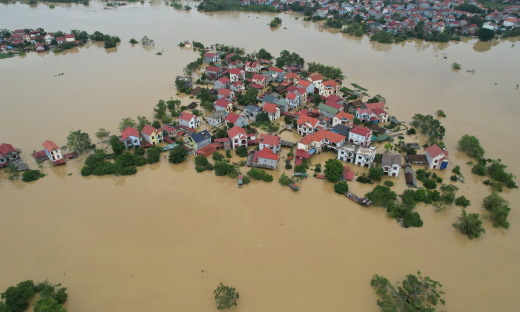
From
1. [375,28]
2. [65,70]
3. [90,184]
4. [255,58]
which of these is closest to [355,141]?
[90,184]

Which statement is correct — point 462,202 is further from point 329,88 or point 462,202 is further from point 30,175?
point 30,175

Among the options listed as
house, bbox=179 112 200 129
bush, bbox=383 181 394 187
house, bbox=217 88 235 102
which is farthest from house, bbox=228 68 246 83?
bush, bbox=383 181 394 187

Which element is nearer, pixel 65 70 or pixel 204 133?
pixel 204 133

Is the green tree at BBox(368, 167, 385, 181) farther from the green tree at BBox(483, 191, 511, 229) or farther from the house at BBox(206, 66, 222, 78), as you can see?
the house at BBox(206, 66, 222, 78)

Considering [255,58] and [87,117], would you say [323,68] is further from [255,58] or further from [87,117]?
[87,117]

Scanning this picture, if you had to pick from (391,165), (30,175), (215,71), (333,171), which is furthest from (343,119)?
(30,175)

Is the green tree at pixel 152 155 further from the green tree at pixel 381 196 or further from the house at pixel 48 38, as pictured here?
the house at pixel 48 38

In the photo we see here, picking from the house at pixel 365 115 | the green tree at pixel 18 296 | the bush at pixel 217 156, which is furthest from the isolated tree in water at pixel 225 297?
the house at pixel 365 115
